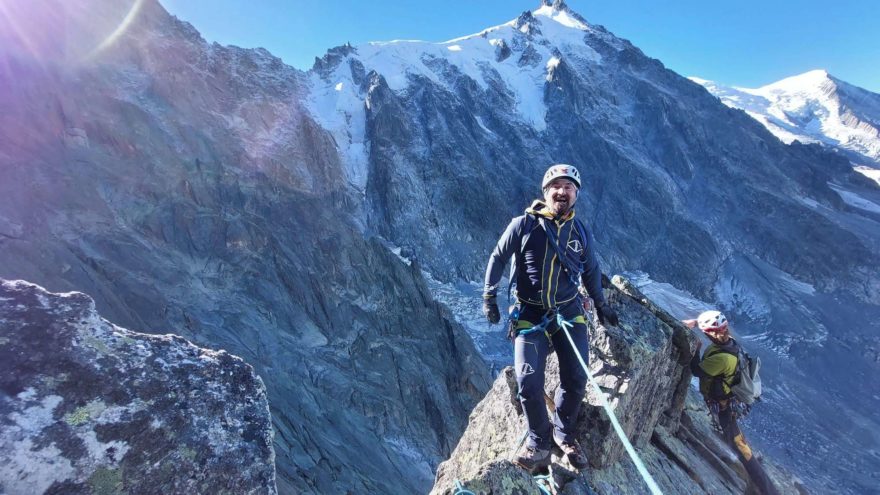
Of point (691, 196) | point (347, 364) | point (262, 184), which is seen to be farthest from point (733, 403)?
point (691, 196)

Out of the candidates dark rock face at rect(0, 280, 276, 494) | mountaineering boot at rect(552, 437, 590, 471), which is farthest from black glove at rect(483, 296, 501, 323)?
dark rock face at rect(0, 280, 276, 494)

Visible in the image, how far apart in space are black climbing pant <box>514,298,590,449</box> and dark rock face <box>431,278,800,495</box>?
0.42 meters

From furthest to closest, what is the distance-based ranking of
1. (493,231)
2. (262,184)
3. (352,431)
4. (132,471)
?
(493,231)
(262,184)
(352,431)
(132,471)

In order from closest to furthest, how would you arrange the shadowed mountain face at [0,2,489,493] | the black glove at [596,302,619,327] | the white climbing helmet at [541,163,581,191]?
the white climbing helmet at [541,163,581,191] < the black glove at [596,302,619,327] < the shadowed mountain face at [0,2,489,493]

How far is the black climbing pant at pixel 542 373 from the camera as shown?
5.90m

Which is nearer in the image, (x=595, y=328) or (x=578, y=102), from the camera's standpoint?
(x=595, y=328)

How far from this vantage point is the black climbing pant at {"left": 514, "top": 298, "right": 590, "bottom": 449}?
19.4 ft

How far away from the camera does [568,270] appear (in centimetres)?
611

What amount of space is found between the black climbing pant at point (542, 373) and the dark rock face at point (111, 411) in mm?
3378

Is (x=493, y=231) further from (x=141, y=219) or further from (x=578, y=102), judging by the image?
(x=141, y=219)

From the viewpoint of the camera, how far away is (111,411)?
3234 millimetres

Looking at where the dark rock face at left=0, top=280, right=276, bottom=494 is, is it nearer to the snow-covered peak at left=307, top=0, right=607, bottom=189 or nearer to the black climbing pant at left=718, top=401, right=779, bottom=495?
the black climbing pant at left=718, top=401, right=779, bottom=495

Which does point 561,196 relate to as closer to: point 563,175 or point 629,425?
point 563,175

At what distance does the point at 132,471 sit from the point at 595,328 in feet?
21.0
